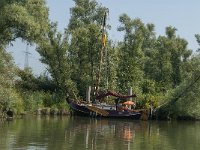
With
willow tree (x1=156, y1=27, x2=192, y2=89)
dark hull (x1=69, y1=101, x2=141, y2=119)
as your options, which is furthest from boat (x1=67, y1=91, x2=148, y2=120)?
willow tree (x1=156, y1=27, x2=192, y2=89)

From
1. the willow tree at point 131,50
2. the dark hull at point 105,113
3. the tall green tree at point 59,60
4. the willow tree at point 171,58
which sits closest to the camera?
the dark hull at point 105,113

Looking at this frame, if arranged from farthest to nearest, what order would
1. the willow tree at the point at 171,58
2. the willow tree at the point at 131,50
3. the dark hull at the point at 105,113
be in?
the willow tree at the point at 171,58 < the willow tree at the point at 131,50 < the dark hull at the point at 105,113

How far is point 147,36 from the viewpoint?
246 feet

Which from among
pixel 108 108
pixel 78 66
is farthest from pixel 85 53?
pixel 108 108

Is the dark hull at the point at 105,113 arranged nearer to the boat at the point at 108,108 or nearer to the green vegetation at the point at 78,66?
the boat at the point at 108,108

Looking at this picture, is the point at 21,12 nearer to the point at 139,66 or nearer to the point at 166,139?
the point at 166,139

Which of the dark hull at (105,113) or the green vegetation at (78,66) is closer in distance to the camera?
the green vegetation at (78,66)

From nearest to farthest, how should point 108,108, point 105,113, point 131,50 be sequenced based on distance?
point 105,113 → point 108,108 → point 131,50

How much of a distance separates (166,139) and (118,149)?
693 cm

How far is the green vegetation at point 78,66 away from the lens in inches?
1470

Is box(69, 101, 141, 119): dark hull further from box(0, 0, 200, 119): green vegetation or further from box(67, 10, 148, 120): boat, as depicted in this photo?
box(0, 0, 200, 119): green vegetation

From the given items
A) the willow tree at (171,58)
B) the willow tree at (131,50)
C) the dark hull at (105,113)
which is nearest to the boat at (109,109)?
the dark hull at (105,113)

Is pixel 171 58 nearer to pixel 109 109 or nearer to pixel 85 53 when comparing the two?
pixel 85 53

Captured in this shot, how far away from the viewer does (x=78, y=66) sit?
53.5 metres
